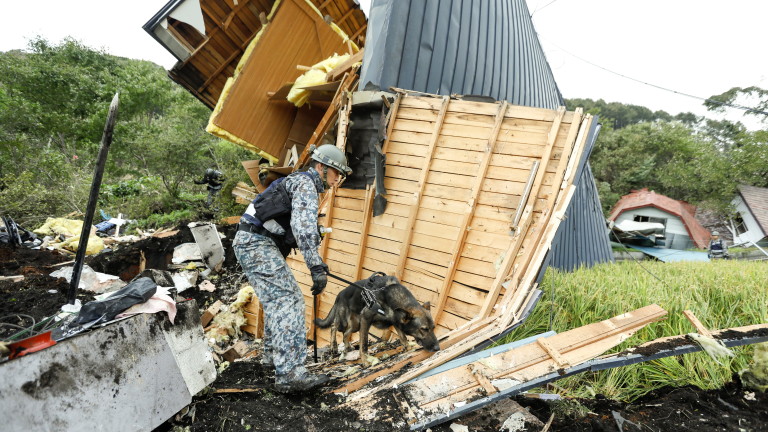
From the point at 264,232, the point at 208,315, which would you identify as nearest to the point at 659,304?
the point at 264,232

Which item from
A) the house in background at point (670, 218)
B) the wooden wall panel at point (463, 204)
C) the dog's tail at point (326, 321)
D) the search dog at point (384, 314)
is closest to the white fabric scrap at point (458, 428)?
the search dog at point (384, 314)

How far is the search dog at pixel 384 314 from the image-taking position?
11.1 ft

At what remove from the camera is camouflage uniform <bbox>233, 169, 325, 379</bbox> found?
3.16m

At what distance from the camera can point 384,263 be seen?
4.70 m

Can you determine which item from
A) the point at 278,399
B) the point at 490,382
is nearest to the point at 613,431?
the point at 490,382

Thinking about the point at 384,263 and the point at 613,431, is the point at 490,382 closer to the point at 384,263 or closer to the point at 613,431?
the point at 613,431

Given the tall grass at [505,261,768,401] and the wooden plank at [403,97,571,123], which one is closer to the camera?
the tall grass at [505,261,768,401]

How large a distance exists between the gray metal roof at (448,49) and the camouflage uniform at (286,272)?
2.64 meters

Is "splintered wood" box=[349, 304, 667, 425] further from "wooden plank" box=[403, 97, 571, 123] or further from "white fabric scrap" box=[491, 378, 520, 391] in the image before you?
"wooden plank" box=[403, 97, 571, 123]

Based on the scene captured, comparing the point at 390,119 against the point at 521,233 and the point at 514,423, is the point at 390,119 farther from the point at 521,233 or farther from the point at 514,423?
the point at 514,423

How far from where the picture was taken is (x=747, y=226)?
Result: 22.0m

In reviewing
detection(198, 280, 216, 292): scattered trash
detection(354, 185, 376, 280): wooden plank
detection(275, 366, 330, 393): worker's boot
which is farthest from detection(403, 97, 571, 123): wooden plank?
detection(198, 280, 216, 292): scattered trash

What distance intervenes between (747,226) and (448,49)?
26.9m

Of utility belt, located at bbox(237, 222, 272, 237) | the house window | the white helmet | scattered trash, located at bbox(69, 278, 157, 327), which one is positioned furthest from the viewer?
the house window
